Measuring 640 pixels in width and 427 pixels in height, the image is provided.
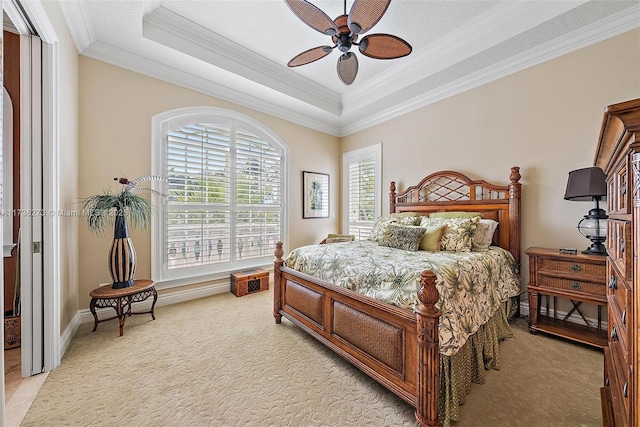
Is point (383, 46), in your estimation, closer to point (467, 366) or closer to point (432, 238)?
point (432, 238)

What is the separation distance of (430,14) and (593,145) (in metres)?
2.09

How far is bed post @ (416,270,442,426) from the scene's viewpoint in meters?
1.39

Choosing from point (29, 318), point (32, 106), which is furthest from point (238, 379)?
point (32, 106)

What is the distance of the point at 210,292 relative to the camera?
11.9 ft

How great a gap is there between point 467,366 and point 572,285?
1.47 metres

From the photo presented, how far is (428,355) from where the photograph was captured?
139cm

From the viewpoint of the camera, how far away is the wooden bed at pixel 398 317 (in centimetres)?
140

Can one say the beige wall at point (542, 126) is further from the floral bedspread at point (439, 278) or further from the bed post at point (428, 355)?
the bed post at point (428, 355)

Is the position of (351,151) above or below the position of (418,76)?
below

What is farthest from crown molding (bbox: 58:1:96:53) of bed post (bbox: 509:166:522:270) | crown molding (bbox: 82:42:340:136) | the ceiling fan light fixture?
bed post (bbox: 509:166:522:270)

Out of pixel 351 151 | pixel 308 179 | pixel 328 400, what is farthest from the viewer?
pixel 351 151

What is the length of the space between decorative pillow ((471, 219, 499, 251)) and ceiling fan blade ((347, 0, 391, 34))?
224 cm

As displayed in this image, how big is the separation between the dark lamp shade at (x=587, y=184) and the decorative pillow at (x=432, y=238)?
1082 millimetres

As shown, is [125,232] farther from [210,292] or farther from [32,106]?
[210,292]
